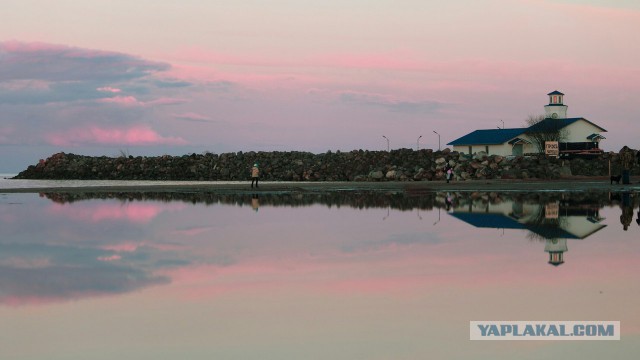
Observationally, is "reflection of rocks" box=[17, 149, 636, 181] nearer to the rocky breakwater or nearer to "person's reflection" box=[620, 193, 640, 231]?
the rocky breakwater

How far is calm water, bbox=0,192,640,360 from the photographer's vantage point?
934cm

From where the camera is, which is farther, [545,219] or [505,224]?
[545,219]

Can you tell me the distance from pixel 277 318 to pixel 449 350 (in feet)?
8.88

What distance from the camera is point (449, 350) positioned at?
9039mm

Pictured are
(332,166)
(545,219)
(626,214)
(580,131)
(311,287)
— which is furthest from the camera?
(580,131)

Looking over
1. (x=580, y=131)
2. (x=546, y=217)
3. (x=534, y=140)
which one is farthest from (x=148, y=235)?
(x=580, y=131)

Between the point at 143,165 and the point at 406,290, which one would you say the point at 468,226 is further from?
the point at 143,165

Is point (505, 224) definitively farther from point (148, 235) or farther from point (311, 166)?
point (311, 166)

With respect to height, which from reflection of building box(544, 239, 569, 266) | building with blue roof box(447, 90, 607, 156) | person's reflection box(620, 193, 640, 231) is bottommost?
reflection of building box(544, 239, 569, 266)

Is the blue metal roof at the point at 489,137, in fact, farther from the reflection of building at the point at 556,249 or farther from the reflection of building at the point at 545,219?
the reflection of building at the point at 556,249

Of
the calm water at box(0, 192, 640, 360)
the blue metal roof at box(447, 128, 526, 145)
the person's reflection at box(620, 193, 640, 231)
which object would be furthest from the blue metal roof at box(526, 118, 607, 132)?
the calm water at box(0, 192, 640, 360)

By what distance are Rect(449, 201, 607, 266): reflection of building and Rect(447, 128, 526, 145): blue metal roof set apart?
233 ft

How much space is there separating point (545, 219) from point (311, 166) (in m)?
63.8

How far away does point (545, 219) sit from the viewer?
86.0 feet
